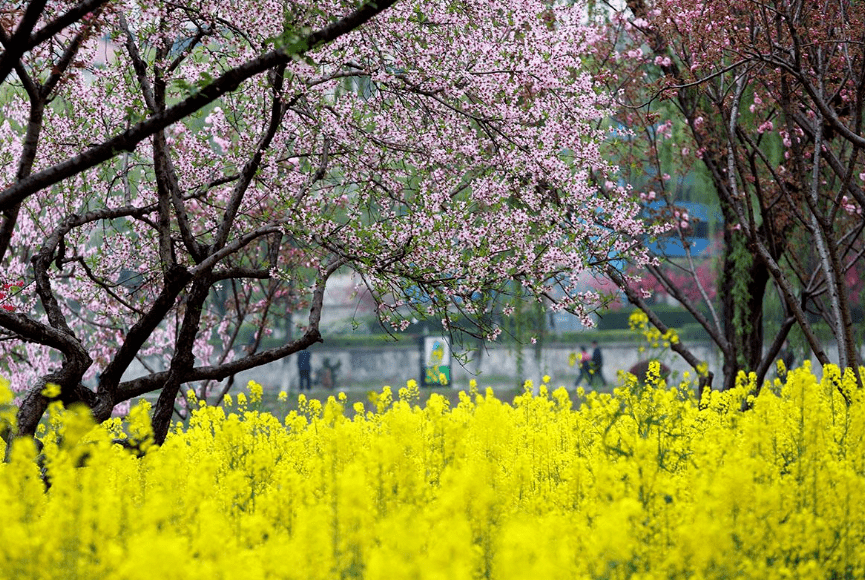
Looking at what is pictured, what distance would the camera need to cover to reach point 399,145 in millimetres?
7652

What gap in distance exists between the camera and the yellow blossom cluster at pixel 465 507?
3.68 metres

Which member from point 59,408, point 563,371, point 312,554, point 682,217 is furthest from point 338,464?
point 563,371

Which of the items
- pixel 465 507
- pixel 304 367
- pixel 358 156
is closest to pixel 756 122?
pixel 358 156

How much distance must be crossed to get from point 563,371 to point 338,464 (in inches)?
1439

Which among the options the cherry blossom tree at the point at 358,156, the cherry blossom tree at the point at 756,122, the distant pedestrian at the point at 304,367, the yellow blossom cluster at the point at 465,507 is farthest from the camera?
the distant pedestrian at the point at 304,367

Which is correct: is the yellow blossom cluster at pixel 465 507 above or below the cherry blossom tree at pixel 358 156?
below

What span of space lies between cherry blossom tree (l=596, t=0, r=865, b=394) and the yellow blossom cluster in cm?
248

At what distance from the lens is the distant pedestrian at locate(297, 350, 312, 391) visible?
117ft

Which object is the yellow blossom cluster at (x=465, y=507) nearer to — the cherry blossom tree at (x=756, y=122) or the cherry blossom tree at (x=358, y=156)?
the cherry blossom tree at (x=358, y=156)

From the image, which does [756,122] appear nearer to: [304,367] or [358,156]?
[358,156]

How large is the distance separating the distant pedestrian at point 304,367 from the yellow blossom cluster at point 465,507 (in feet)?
92.6

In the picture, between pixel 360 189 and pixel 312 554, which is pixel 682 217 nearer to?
pixel 360 189

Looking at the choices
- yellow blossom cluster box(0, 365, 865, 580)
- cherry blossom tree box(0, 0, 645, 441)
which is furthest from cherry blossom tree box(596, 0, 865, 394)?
yellow blossom cluster box(0, 365, 865, 580)

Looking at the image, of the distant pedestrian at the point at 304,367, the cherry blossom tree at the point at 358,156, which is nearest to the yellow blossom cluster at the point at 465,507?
the cherry blossom tree at the point at 358,156
